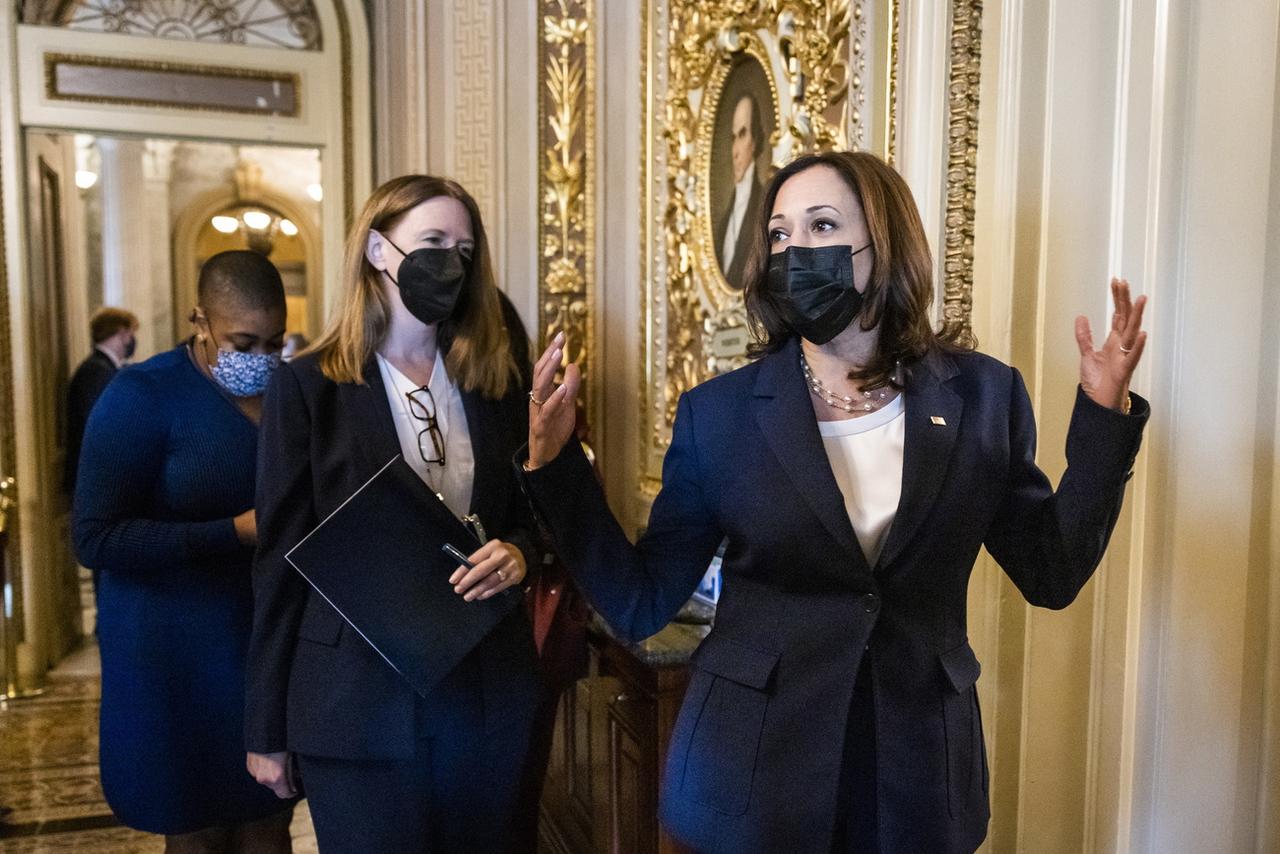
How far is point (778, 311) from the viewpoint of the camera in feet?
4.69

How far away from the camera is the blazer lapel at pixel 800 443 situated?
1.28 meters

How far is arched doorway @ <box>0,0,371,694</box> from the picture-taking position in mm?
4773

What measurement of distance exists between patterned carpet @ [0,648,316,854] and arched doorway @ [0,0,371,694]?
1.15ft

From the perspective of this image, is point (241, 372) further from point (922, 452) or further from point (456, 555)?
point (922, 452)

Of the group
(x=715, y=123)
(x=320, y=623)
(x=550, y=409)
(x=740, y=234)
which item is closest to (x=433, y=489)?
(x=320, y=623)

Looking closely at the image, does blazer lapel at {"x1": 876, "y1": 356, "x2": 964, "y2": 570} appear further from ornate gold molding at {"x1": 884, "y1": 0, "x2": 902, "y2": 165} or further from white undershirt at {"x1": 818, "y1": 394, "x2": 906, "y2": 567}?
ornate gold molding at {"x1": 884, "y1": 0, "x2": 902, "y2": 165}

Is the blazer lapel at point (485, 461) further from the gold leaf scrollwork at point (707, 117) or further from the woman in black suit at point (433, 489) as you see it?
the gold leaf scrollwork at point (707, 117)

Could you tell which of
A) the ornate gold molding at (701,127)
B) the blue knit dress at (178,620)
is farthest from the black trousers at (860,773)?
the blue knit dress at (178,620)

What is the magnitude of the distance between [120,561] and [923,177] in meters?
1.76

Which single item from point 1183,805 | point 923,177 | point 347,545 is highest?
point 923,177

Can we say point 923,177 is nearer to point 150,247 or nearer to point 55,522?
point 55,522

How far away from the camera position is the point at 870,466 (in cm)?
136

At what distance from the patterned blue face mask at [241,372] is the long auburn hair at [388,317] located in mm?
400

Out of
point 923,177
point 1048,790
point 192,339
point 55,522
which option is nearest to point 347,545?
point 192,339
